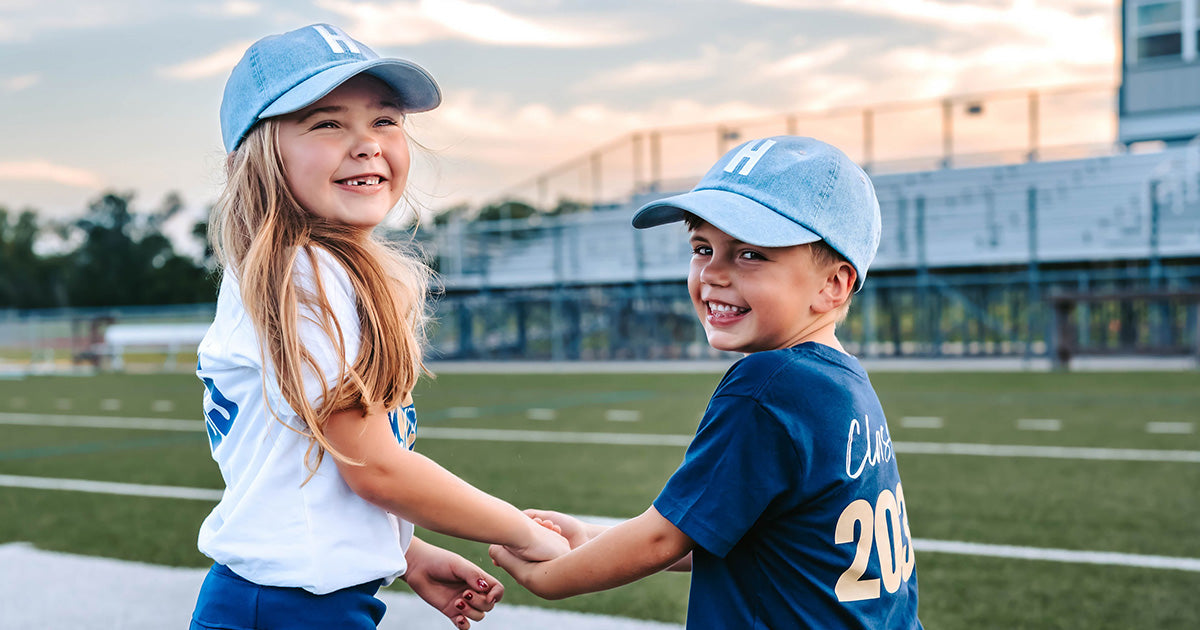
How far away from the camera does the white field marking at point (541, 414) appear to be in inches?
434

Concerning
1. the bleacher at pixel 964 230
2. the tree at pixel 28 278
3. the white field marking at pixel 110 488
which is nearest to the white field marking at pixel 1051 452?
the white field marking at pixel 110 488

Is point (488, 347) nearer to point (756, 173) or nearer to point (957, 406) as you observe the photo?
point (957, 406)

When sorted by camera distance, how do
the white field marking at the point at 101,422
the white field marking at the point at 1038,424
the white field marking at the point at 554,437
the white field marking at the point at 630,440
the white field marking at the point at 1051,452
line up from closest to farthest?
the white field marking at the point at 1051,452
the white field marking at the point at 630,440
the white field marking at the point at 554,437
the white field marking at the point at 1038,424
the white field marking at the point at 101,422

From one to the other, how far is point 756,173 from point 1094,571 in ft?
11.0

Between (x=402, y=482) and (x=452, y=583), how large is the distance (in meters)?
0.50

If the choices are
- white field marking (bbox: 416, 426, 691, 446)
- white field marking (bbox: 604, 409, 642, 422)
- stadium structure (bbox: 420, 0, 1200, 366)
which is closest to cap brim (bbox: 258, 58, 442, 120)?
white field marking (bbox: 416, 426, 691, 446)

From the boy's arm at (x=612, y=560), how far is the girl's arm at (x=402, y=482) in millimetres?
125

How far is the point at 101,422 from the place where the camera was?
11.6 m

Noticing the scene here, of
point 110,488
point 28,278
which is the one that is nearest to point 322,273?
point 110,488

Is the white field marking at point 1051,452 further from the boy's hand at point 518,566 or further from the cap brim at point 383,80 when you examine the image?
the cap brim at point 383,80

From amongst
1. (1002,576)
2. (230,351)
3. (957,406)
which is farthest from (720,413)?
(957,406)

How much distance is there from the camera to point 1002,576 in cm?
415

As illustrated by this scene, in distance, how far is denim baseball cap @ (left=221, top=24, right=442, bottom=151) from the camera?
160 cm

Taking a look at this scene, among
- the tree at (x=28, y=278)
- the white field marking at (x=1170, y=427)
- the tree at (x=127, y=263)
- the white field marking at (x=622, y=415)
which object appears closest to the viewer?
the white field marking at (x=1170, y=427)
